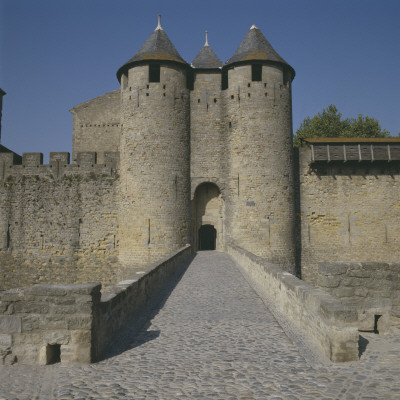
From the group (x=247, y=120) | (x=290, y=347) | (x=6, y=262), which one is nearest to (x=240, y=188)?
(x=247, y=120)

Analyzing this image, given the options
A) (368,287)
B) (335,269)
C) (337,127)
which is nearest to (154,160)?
(335,269)

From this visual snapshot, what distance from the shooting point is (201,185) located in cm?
1697

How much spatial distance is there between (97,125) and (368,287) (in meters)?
16.9

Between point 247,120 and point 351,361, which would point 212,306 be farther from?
point 247,120

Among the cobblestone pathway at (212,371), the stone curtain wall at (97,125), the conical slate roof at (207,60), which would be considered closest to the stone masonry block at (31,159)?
the stone curtain wall at (97,125)

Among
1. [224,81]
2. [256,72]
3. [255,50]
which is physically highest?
[255,50]

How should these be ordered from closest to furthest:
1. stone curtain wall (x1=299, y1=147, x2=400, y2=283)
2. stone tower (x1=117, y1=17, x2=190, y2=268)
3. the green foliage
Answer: stone tower (x1=117, y1=17, x2=190, y2=268) → stone curtain wall (x1=299, y1=147, x2=400, y2=283) → the green foliage

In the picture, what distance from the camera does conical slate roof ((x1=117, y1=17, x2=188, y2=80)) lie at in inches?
637

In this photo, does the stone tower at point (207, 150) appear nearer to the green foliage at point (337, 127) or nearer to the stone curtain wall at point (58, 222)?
the stone curtain wall at point (58, 222)

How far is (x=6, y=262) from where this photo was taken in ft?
55.8

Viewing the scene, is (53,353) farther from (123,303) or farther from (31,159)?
(31,159)

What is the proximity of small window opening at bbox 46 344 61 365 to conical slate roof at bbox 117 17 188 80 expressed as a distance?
13.9m

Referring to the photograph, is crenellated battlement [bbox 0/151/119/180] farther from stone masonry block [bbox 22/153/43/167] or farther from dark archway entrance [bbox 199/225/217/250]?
dark archway entrance [bbox 199/225/217/250]

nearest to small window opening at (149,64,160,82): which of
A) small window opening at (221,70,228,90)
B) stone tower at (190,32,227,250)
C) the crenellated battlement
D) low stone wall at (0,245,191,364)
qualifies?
stone tower at (190,32,227,250)
